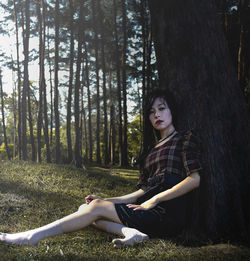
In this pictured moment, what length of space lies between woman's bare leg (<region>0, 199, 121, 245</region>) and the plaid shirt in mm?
675

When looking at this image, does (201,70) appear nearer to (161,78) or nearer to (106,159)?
(161,78)

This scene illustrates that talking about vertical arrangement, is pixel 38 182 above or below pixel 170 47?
below

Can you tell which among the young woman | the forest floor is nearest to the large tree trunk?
the young woman

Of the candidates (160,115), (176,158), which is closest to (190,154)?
(176,158)

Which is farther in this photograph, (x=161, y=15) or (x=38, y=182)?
(x=38, y=182)

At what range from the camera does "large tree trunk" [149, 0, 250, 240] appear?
159 inches

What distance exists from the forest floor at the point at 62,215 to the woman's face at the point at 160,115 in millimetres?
1455

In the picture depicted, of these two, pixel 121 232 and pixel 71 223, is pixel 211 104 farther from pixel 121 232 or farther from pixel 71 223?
pixel 71 223

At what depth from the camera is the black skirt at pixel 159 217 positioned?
11.7 feet

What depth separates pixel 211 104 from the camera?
166 inches

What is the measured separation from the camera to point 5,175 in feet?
29.7

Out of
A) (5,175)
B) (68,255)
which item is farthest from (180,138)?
(5,175)

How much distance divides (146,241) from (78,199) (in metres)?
3.59

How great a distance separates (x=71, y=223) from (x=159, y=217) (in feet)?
3.40
